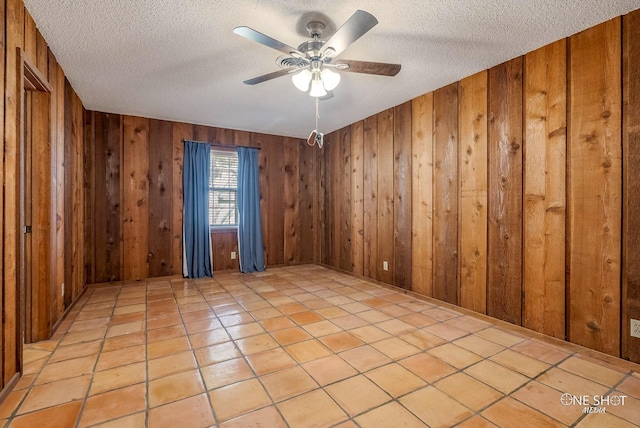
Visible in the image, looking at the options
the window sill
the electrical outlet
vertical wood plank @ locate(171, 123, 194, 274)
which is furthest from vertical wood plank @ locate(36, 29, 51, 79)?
the electrical outlet

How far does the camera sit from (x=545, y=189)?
2463mm

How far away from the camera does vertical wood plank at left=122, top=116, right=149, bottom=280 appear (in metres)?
4.37

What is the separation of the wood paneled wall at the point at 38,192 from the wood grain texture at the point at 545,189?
12.4 feet

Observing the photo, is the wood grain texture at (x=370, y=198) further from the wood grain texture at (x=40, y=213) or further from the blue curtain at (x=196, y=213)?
the wood grain texture at (x=40, y=213)

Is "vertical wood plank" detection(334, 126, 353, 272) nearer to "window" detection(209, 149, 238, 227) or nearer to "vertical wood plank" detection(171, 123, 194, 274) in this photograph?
"window" detection(209, 149, 238, 227)

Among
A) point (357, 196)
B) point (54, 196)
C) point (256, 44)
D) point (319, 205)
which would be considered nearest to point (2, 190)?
point (54, 196)

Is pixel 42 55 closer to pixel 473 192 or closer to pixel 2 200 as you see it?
pixel 2 200

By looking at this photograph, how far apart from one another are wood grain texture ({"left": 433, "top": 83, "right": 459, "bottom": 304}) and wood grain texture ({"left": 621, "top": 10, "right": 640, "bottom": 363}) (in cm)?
132

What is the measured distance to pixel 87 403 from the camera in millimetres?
1680

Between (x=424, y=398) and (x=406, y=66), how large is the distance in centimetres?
273

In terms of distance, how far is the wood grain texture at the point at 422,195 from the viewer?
3.51m

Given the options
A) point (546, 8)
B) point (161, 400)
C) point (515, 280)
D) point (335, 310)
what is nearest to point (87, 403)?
point (161, 400)

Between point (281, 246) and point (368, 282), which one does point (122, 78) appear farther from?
point (368, 282)

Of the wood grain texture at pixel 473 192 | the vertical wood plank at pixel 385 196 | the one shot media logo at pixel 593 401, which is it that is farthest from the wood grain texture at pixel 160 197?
the one shot media logo at pixel 593 401
